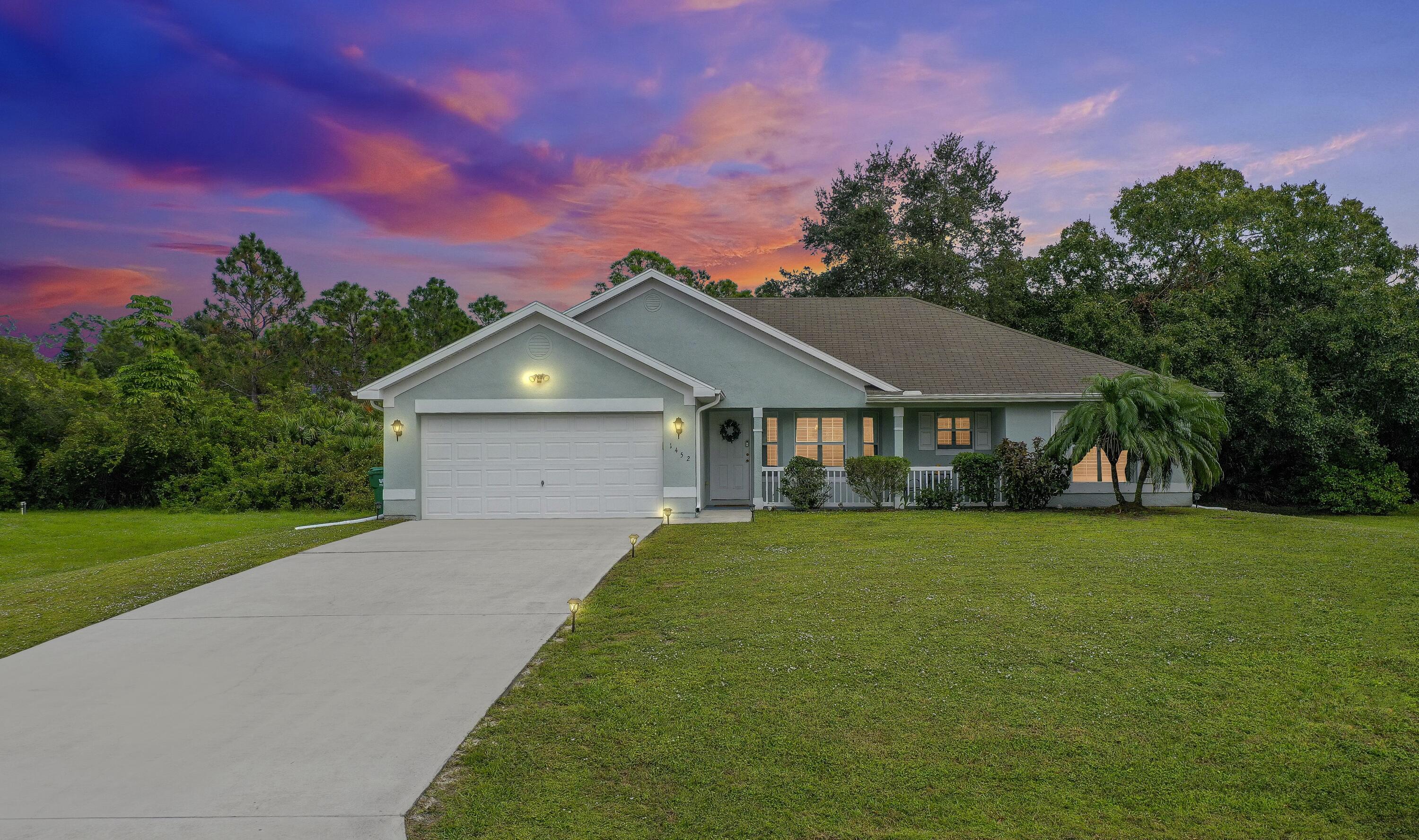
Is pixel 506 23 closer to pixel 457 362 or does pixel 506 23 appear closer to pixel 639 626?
pixel 457 362

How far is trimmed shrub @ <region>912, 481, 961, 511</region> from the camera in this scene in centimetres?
1734

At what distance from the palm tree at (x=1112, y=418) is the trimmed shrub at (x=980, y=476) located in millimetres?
1494

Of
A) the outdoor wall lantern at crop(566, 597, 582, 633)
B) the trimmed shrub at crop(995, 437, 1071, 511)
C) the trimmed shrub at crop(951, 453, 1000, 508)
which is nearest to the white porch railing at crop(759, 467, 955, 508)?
the trimmed shrub at crop(951, 453, 1000, 508)

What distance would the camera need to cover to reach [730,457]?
61.6ft

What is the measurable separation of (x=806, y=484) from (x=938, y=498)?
3.06 m

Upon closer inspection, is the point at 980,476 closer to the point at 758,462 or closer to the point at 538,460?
the point at 758,462

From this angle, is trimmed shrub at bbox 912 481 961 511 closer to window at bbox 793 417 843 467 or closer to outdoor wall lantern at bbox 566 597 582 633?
window at bbox 793 417 843 467

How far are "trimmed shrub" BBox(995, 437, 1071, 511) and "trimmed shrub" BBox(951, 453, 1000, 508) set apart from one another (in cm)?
17

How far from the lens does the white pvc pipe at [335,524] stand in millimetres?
14903

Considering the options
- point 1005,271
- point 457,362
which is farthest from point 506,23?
point 1005,271

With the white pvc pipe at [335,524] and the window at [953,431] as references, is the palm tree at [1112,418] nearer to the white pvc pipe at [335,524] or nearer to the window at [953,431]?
the window at [953,431]

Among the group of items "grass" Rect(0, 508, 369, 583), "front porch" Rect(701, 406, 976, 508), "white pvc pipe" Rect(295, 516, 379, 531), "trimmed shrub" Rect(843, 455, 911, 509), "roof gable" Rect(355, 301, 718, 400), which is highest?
"roof gable" Rect(355, 301, 718, 400)

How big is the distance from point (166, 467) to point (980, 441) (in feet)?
73.3

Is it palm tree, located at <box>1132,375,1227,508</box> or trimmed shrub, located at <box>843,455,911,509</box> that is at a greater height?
palm tree, located at <box>1132,375,1227,508</box>
